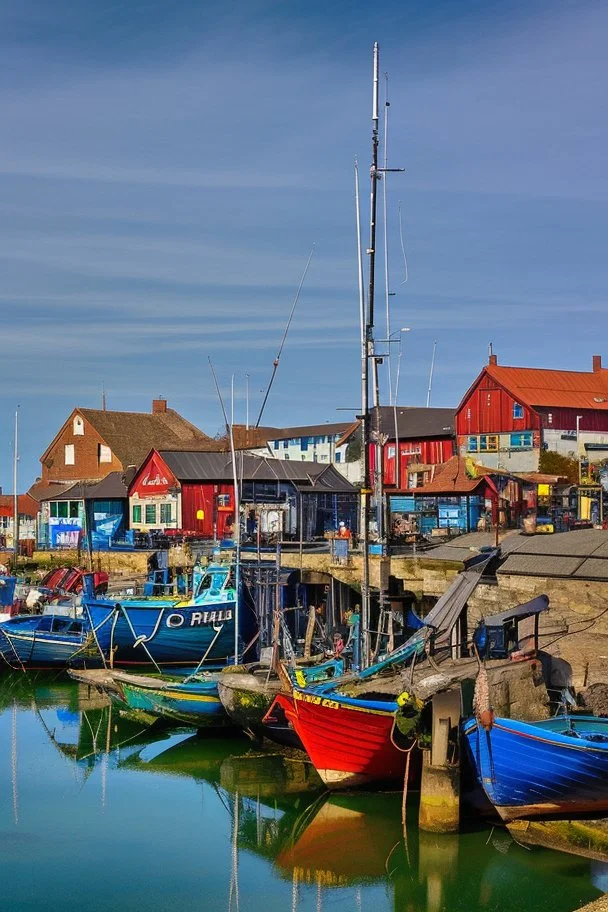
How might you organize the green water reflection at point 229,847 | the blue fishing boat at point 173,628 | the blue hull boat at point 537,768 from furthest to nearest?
the blue fishing boat at point 173,628
the blue hull boat at point 537,768
the green water reflection at point 229,847

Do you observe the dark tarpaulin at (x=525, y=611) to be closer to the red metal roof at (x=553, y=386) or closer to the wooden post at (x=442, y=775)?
the wooden post at (x=442, y=775)

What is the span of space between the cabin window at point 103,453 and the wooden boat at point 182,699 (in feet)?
170

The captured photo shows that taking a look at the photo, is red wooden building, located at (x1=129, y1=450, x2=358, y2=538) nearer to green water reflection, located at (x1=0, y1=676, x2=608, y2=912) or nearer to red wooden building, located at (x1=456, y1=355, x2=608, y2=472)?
red wooden building, located at (x1=456, y1=355, x2=608, y2=472)

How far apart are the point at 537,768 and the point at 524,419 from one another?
44.8m

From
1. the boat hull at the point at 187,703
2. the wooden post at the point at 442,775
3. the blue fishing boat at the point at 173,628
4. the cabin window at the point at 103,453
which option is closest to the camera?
the wooden post at the point at 442,775

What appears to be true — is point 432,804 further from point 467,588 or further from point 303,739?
point 467,588

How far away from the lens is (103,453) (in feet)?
257

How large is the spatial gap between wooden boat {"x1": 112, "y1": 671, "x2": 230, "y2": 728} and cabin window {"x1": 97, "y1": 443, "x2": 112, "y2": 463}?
51.9 meters

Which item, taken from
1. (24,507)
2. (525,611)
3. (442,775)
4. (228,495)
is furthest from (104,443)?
(442,775)

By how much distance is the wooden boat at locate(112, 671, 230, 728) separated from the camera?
1016 inches

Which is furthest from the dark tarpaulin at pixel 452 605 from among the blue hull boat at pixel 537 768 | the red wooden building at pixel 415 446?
the red wooden building at pixel 415 446

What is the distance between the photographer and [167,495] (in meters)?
59.3

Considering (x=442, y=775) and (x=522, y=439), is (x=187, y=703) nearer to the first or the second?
(x=442, y=775)

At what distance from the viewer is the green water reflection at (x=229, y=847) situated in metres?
17.2
